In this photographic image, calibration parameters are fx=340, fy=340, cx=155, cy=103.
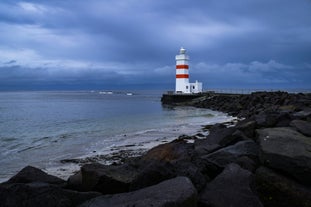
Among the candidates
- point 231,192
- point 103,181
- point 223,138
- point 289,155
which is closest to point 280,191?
point 289,155

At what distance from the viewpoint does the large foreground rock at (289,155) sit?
516cm

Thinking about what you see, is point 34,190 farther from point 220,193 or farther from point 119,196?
point 220,193

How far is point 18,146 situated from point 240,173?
1241 cm

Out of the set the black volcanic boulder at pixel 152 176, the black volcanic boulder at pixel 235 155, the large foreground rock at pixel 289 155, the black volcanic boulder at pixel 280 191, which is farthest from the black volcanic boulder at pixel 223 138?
the black volcanic boulder at pixel 152 176

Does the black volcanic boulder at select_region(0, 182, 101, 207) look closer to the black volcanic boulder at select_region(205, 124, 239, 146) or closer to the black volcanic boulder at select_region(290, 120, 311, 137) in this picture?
the black volcanic boulder at select_region(205, 124, 239, 146)

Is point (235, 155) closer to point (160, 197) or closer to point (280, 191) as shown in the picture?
point (280, 191)

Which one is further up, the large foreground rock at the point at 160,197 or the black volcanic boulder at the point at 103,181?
the large foreground rock at the point at 160,197

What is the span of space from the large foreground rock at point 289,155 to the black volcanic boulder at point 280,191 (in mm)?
168

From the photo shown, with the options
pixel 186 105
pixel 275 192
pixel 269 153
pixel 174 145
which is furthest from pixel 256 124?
pixel 186 105

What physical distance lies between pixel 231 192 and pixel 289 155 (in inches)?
61.7

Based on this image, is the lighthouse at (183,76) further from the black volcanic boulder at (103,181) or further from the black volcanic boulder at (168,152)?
the black volcanic boulder at (103,181)

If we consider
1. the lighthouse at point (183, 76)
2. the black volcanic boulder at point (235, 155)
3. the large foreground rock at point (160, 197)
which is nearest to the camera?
the large foreground rock at point (160, 197)

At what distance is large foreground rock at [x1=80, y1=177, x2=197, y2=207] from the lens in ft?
11.7

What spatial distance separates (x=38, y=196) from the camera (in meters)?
4.29
